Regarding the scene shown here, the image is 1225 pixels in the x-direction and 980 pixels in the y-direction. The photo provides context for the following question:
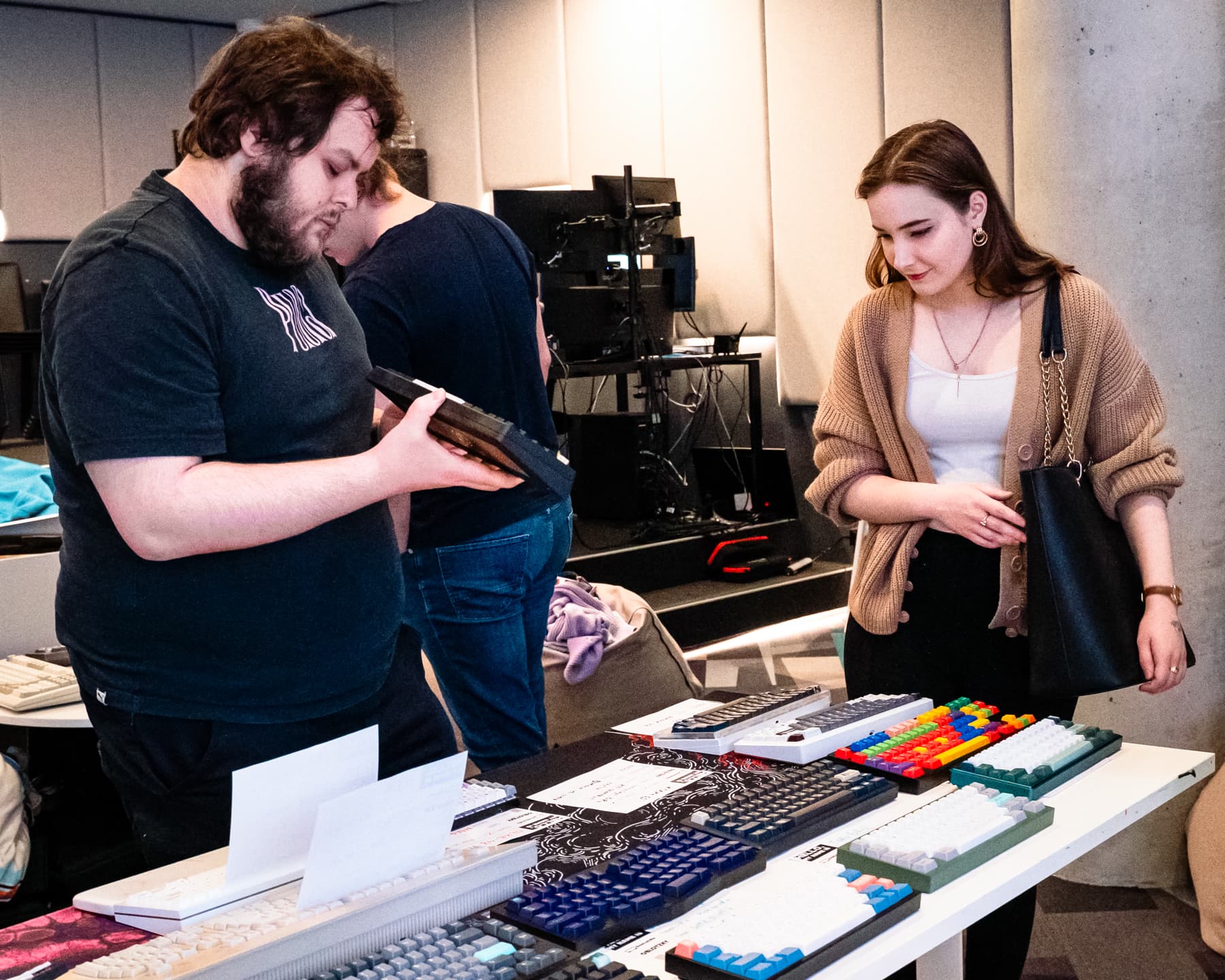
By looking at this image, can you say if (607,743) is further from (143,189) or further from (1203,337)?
(1203,337)

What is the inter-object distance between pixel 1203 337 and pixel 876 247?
41.9 inches

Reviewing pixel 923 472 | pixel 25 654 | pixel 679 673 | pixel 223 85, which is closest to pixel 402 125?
pixel 223 85

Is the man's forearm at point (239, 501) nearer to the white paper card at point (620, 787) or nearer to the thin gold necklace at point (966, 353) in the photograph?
the white paper card at point (620, 787)

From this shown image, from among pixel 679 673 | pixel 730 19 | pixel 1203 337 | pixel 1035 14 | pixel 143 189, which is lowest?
pixel 679 673

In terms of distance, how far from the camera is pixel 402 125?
137cm

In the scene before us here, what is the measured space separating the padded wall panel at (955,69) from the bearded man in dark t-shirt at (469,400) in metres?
3.19

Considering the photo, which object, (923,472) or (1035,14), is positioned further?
(1035,14)

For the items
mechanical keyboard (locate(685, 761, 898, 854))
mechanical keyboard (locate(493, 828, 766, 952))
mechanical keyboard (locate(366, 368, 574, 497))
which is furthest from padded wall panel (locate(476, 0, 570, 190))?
mechanical keyboard (locate(493, 828, 766, 952))

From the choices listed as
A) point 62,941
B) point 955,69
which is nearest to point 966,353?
point 62,941

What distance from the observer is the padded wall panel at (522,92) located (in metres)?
6.41

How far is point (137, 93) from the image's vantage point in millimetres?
7516

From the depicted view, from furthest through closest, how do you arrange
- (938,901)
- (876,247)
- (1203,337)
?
1. (1203,337)
2. (876,247)
3. (938,901)

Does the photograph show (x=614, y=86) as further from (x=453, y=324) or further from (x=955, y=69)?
(x=453, y=324)

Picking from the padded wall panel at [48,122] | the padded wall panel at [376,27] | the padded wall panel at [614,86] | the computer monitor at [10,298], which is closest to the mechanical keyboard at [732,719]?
the padded wall panel at [614,86]
